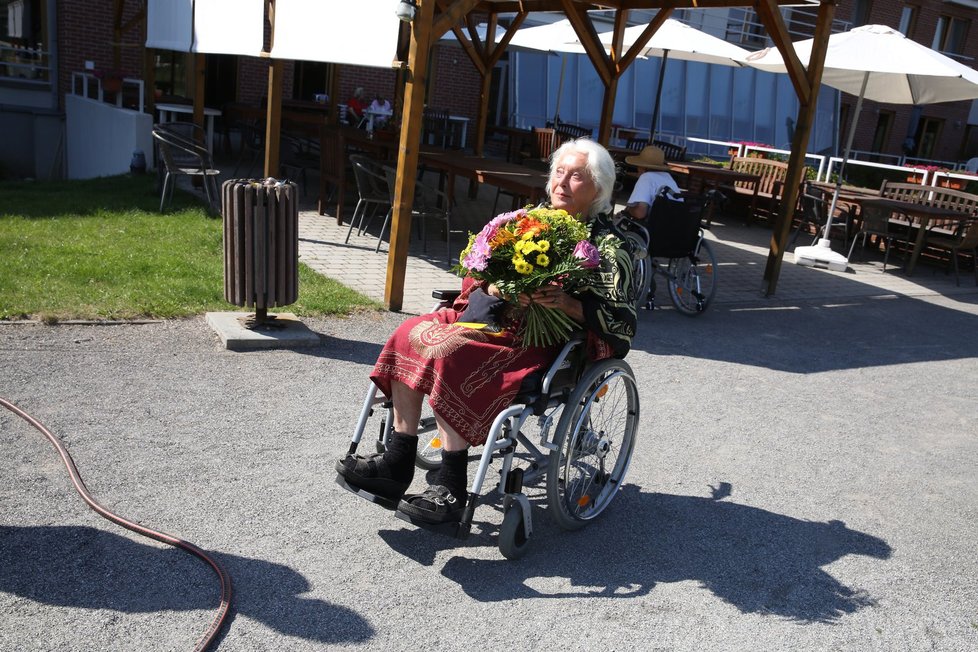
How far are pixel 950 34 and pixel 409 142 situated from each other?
28.6m

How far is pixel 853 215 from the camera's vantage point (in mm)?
11852

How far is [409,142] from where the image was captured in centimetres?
620

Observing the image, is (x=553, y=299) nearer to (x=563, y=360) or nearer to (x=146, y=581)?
(x=563, y=360)

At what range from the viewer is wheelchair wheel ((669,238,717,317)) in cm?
745

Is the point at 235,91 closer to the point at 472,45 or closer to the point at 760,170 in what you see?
the point at 472,45

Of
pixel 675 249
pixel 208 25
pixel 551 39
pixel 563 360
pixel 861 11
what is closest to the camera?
pixel 563 360

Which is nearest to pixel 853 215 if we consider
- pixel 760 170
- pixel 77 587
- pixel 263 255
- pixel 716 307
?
pixel 760 170

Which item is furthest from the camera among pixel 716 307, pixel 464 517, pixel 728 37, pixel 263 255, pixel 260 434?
pixel 728 37

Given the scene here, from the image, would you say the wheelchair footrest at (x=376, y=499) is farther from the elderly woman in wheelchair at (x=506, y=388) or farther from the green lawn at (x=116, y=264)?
the green lawn at (x=116, y=264)

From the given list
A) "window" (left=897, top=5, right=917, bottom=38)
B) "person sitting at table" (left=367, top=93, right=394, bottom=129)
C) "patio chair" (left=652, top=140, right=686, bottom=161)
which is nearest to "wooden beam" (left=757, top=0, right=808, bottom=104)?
"patio chair" (left=652, top=140, right=686, bottom=161)

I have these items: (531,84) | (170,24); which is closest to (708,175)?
(170,24)

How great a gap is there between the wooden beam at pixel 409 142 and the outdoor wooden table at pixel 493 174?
123 centimetres

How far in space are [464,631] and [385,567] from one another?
442mm

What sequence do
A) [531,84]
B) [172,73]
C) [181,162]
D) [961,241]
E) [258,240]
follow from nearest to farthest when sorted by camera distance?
[258,240] < [181,162] < [961,241] < [172,73] < [531,84]
